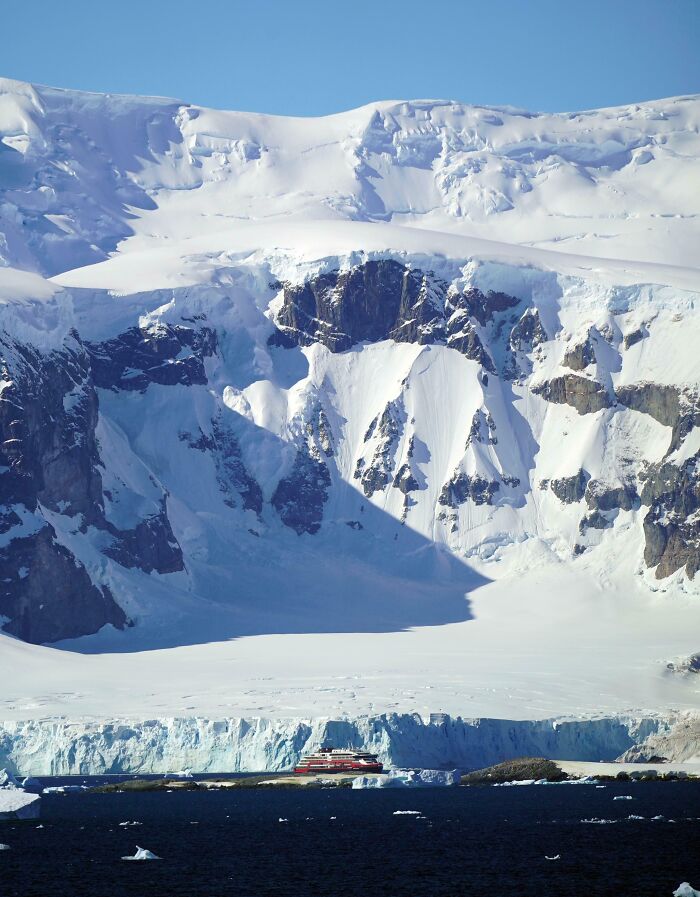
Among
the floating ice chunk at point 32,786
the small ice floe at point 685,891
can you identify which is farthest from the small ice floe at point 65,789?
the small ice floe at point 685,891

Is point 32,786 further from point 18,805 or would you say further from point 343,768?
point 18,805

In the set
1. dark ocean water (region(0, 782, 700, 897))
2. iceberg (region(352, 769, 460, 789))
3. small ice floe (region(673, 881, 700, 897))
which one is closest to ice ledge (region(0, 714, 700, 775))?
iceberg (region(352, 769, 460, 789))

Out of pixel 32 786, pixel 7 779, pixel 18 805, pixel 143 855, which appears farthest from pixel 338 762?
pixel 143 855

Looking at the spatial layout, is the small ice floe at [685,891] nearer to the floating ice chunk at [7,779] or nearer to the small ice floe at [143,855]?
the small ice floe at [143,855]

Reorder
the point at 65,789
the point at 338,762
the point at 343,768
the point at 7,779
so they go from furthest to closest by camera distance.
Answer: the point at 7,779 → the point at 338,762 → the point at 343,768 → the point at 65,789

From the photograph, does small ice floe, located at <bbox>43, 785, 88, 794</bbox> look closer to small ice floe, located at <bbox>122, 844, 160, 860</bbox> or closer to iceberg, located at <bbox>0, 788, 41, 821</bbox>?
iceberg, located at <bbox>0, 788, 41, 821</bbox>

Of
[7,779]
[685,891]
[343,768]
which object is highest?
[343,768]
